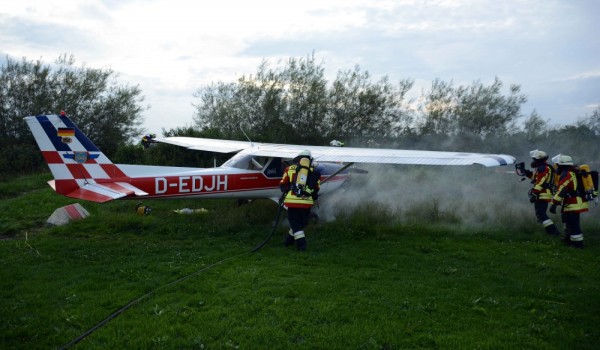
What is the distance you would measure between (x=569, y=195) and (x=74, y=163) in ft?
32.1

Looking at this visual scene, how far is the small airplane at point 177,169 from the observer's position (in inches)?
310

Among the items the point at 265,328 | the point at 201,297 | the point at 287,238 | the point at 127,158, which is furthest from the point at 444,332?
the point at 127,158

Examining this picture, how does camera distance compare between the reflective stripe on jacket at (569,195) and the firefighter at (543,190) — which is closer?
the reflective stripe on jacket at (569,195)

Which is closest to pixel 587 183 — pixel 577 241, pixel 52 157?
pixel 577 241

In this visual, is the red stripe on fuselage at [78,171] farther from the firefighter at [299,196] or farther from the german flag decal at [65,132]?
the firefighter at [299,196]

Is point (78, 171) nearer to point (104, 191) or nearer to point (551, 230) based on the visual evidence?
point (104, 191)

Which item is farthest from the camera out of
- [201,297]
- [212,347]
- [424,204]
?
[424,204]

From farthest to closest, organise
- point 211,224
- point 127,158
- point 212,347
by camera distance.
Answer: point 127,158, point 211,224, point 212,347

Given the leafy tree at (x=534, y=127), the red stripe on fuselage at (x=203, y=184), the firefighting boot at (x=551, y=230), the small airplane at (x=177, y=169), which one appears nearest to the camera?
the small airplane at (x=177, y=169)

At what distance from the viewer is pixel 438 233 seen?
357 inches

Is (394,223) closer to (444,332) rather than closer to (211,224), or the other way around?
(211,224)

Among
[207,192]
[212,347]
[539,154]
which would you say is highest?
[539,154]

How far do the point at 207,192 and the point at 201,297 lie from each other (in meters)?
4.78

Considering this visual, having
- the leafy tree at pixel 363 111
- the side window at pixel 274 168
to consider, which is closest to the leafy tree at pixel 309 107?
the leafy tree at pixel 363 111
